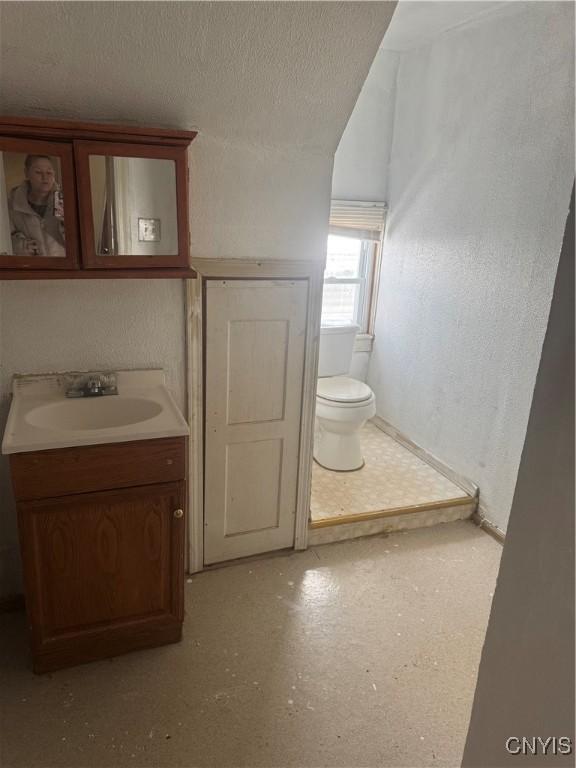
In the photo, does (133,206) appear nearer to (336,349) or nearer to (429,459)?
(336,349)

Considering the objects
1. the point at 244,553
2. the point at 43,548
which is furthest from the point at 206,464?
the point at 43,548

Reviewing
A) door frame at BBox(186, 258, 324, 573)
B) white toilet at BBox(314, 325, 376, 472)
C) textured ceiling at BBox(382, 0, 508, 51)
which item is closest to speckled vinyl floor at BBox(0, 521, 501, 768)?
door frame at BBox(186, 258, 324, 573)

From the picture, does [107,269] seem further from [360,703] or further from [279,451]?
[360,703]

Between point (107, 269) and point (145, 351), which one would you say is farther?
point (145, 351)

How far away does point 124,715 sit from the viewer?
1.77 m

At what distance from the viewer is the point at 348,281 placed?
3.79m

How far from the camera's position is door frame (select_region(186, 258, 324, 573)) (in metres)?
2.15

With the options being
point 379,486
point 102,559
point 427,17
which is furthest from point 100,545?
point 427,17

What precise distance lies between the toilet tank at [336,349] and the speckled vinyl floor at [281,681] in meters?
1.21

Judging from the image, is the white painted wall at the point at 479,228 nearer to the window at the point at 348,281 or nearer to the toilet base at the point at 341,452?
the window at the point at 348,281

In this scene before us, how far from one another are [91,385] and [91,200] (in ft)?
2.07

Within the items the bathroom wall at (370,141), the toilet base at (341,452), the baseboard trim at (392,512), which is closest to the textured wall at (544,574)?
the baseboard trim at (392,512)

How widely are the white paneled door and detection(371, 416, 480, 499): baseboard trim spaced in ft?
3.24

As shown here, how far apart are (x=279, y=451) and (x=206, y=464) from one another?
0.32 meters
